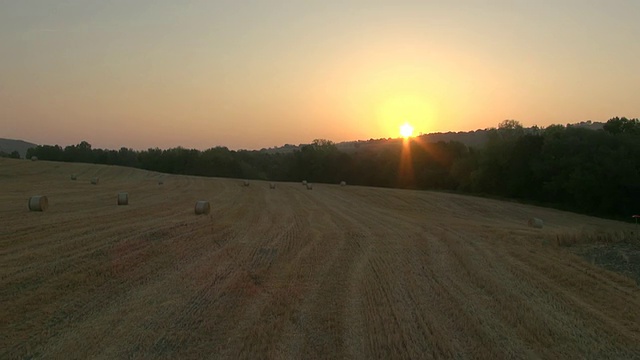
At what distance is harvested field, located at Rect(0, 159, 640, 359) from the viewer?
19.8 ft

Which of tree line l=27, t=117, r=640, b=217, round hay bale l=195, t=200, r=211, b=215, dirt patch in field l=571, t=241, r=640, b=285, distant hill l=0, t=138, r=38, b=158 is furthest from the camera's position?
distant hill l=0, t=138, r=38, b=158

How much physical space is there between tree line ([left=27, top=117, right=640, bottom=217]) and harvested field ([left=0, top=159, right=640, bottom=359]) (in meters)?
25.0

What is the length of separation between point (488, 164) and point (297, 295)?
4284cm

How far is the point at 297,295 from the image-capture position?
8102mm

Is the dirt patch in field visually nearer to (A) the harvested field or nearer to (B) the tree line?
(A) the harvested field

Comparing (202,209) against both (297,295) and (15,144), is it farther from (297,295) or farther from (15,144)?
(15,144)

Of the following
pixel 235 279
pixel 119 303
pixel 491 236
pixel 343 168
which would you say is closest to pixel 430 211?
pixel 491 236

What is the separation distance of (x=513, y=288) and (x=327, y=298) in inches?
128

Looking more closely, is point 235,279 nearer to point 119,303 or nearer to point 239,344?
point 119,303

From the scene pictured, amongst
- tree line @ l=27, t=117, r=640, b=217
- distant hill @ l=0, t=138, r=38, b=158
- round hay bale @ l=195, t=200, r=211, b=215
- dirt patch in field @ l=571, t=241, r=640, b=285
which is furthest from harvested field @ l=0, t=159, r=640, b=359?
distant hill @ l=0, t=138, r=38, b=158

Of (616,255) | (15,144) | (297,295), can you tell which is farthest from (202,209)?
(15,144)

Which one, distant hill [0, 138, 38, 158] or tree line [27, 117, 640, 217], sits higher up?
distant hill [0, 138, 38, 158]

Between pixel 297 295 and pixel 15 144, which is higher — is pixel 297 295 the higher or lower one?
the lower one

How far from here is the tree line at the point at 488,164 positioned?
1407 inches
